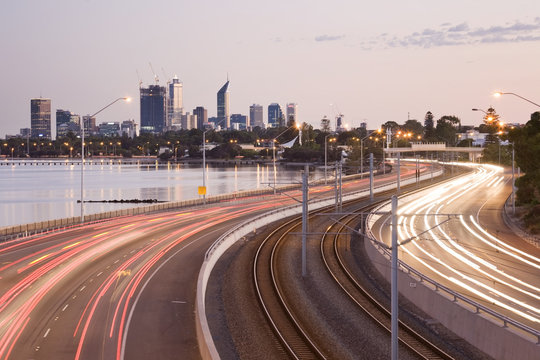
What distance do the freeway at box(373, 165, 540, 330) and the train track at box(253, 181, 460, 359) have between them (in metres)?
3.99

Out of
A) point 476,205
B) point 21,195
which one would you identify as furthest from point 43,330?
point 21,195

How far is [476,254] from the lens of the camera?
42.9 metres

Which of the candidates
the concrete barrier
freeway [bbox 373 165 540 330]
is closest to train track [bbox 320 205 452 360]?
freeway [bbox 373 165 540 330]

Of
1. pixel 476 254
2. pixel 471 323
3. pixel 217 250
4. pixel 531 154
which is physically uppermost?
pixel 531 154

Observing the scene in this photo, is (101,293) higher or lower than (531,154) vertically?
lower

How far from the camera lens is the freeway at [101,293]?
71.8 ft

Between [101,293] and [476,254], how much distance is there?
2659cm

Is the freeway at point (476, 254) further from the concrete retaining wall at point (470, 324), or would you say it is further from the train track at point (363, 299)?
the train track at point (363, 299)

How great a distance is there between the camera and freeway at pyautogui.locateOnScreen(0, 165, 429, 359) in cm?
2189

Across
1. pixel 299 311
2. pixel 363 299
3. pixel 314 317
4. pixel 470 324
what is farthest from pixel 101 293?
pixel 470 324

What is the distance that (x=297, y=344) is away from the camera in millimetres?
23969

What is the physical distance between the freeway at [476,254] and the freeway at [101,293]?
10.7 meters

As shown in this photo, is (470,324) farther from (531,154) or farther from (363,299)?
(531,154)

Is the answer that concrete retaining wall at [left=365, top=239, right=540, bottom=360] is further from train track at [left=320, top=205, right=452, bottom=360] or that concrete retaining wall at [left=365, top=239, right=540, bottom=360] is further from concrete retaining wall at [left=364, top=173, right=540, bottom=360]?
train track at [left=320, top=205, right=452, bottom=360]
